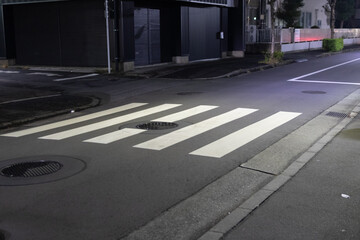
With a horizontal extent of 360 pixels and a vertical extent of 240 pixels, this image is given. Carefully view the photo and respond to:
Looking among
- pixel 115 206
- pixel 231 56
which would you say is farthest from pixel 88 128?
pixel 231 56

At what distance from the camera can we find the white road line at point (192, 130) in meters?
8.16

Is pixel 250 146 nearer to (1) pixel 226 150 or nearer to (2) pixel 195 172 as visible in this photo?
(1) pixel 226 150

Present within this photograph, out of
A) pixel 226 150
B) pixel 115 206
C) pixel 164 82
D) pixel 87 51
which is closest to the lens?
pixel 115 206

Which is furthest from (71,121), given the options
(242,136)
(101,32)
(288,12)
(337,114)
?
(288,12)

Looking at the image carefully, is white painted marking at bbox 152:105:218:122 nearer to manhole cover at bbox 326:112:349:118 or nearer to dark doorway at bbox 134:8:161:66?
manhole cover at bbox 326:112:349:118

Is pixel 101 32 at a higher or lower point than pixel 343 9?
lower

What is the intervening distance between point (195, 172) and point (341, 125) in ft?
15.0

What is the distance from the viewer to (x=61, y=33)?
2347 cm

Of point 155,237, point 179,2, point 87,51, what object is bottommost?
point 155,237

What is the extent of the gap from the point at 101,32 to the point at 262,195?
58.8 feet

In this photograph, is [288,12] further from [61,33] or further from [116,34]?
[116,34]

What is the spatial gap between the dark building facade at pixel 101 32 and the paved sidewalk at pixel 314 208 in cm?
1568

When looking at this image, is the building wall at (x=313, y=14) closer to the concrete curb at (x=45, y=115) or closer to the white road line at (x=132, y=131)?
the concrete curb at (x=45, y=115)

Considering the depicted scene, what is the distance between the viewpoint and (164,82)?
720 inches
